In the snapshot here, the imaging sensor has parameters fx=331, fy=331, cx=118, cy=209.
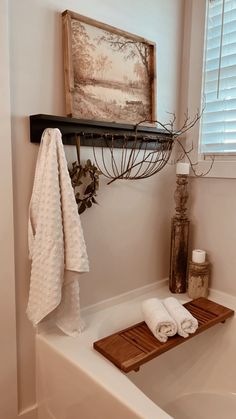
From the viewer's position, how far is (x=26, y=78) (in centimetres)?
115

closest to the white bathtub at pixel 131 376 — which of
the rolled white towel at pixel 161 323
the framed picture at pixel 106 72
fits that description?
the rolled white towel at pixel 161 323

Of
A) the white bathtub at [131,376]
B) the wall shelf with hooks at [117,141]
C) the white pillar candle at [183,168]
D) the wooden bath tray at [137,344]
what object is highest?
the wall shelf with hooks at [117,141]

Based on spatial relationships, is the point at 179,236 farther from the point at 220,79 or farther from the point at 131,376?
the point at 220,79

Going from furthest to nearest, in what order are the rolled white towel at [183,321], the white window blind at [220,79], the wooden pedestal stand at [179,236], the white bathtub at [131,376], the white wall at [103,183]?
1. the wooden pedestal stand at [179,236]
2. the white window blind at [220,79]
3. the rolled white towel at [183,321]
4. the white wall at [103,183]
5. the white bathtub at [131,376]

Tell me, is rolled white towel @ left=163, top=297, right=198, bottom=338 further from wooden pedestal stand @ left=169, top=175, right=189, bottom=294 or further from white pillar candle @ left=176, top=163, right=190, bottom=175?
white pillar candle @ left=176, top=163, right=190, bottom=175

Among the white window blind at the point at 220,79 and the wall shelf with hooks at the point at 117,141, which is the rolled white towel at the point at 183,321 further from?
the white window blind at the point at 220,79

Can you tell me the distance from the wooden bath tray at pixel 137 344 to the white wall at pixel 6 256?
32 cm

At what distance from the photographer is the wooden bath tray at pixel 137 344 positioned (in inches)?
44.1

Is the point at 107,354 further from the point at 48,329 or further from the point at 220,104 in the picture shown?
the point at 220,104

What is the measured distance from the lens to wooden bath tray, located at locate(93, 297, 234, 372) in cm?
112

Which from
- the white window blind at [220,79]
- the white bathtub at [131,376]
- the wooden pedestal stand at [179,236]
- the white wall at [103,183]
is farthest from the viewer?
the wooden pedestal stand at [179,236]

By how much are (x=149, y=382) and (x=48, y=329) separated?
1.64ft

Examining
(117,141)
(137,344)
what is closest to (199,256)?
(137,344)

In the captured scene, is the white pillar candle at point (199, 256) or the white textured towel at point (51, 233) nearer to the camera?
the white textured towel at point (51, 233)
